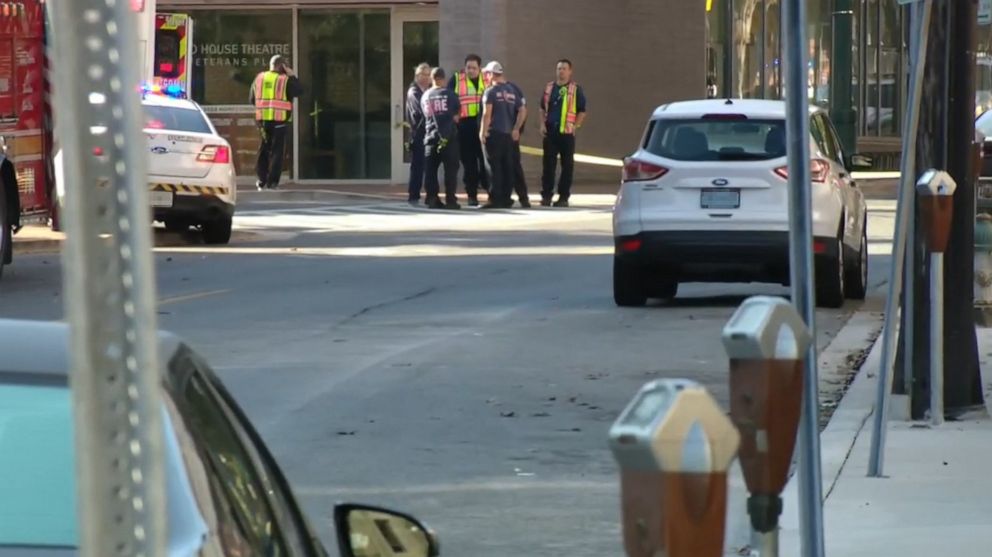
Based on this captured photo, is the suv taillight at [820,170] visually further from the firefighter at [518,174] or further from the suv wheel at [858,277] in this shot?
the firefighter at [518,174]

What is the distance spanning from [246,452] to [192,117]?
61.6ft

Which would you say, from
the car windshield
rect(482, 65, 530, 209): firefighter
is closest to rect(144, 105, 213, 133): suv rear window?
rect(482, 65, 530, 209): firefighter

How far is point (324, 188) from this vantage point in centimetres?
3303

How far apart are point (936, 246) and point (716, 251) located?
600 cm

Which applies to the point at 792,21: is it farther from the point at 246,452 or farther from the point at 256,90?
the point at 256,90

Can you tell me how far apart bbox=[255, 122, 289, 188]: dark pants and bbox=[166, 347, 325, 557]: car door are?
27.4 m

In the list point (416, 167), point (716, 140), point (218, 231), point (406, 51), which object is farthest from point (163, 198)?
point (406, 51)

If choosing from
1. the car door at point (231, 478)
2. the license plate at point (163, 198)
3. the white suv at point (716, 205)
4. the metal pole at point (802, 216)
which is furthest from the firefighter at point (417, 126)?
the car door at point (231, 478)

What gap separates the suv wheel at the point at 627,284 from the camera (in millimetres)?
15266

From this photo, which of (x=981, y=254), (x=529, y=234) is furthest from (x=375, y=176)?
(x=981, y=254)

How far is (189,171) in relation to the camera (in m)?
21.1

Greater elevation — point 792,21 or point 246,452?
point 792,21

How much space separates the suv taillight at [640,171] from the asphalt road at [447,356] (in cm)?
103

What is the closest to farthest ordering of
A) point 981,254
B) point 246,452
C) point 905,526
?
point 246,452 < point 905,526 < point 981,254
